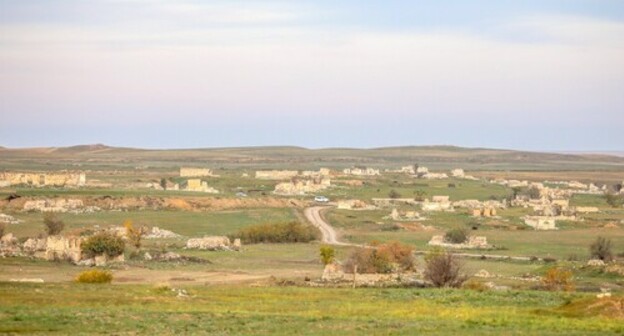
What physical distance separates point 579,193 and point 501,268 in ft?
308

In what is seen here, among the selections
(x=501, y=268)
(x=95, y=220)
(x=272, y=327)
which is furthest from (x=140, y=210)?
(x=272, y=327)

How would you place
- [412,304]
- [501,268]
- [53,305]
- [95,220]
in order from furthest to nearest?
1. [95,220]
2. [501,268]
3. [412,304]
4. [53,305]

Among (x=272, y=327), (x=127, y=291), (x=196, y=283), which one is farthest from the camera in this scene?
(x=196, y=283)

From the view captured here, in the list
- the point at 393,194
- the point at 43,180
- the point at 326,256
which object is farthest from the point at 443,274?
the point at 43,180

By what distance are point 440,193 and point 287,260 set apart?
80.6 meters

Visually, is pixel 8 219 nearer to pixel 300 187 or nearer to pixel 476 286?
pixel 476 286

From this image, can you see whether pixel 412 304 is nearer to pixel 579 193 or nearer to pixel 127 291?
pixel 127 291

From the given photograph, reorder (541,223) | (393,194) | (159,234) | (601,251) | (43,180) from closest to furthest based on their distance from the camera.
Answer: (601,251)
(159,234)
(541,223)
(43,180)
(393,194)

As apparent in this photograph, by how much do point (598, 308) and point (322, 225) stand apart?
208 ft

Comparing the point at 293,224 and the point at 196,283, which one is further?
the point at 293,224

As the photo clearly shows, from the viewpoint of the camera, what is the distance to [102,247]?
6362cm

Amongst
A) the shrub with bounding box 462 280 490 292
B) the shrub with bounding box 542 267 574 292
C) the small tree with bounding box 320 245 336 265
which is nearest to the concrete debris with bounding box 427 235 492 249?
the small tree with bounding box 320 245 336 265

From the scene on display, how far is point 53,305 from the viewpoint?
114ft

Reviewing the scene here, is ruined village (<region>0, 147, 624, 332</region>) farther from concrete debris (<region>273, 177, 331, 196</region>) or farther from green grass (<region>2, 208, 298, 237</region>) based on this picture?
concrete debris (<region>273, 177, 331, 196</region>)
